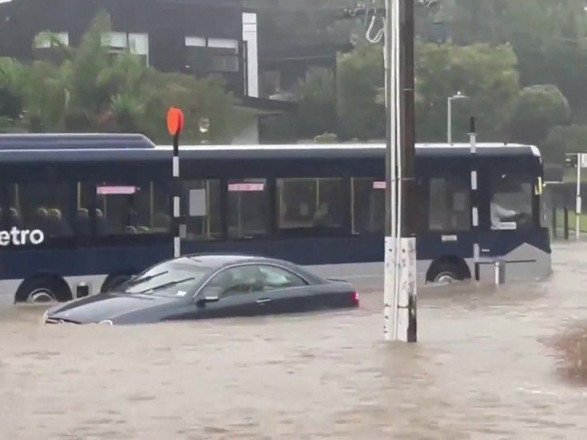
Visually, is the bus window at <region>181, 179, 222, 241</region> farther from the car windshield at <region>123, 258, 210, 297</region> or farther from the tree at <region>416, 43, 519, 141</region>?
the tree at <region>416, 43, 519, 141</region>

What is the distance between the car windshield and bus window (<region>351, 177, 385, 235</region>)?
8.01 meters

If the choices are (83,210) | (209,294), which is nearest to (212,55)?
(83,210)

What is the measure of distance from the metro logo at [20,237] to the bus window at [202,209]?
2.63 m

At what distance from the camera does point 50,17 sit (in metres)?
66.7

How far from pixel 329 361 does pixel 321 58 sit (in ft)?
258

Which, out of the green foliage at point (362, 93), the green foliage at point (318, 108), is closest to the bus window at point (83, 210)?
the green foliage at point (362, 93)

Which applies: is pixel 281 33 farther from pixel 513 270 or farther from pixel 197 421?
pixel 197 421

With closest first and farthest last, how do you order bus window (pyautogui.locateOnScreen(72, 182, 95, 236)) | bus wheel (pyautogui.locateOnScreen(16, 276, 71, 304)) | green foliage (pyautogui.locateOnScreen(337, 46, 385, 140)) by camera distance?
bus wheel (pyautogui.locateOnScreen(16, 276, 71, 304))
bus window (pyautogui.locateOnScreen(72, 182, 95, 236))
green foliage (pyautogui.locateOnScreen(337, 46, 385, 140))

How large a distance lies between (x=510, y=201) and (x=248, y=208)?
217 inches

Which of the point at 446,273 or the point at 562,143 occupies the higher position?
the point at 562,143

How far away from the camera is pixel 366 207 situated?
1066 inches

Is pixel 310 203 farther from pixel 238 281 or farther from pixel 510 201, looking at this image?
pixel 238 281

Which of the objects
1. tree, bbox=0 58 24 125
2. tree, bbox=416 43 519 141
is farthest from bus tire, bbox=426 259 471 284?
tree, bbox=416 43 519 141

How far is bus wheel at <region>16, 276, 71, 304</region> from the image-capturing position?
23766mm
